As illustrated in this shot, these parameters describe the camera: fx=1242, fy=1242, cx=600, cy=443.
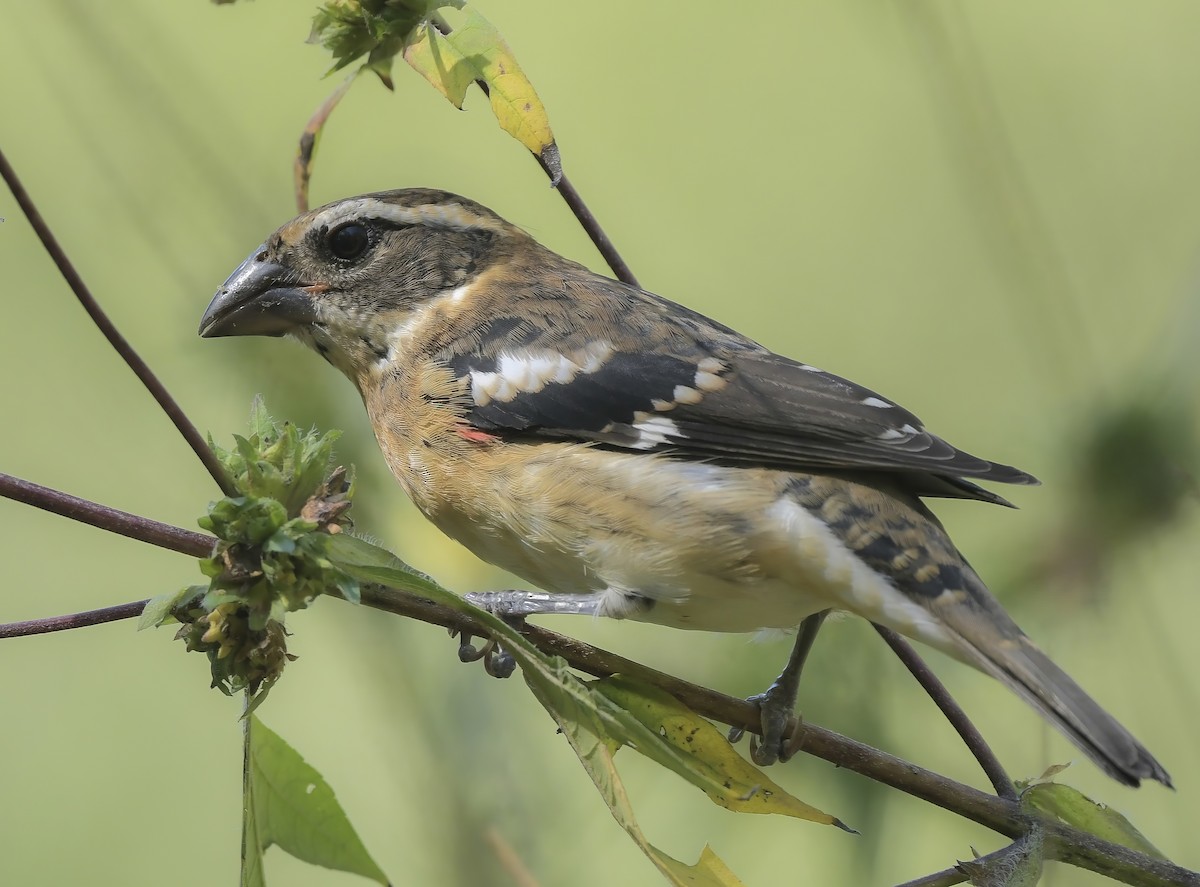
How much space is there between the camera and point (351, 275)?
3496mm

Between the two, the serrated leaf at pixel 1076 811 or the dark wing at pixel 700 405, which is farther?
the dark wing at pixel 700 405

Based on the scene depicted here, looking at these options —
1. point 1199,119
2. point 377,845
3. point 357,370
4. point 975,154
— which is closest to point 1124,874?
point 357,370

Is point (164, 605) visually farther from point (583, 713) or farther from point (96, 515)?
point (583, 713)

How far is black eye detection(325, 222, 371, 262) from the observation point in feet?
11.4

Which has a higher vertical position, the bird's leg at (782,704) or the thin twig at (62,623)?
the thin twig at (62,623)

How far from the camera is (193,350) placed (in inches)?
152

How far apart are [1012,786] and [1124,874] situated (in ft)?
0.93

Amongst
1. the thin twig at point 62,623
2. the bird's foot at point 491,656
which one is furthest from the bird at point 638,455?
the thin twig at point 62,623

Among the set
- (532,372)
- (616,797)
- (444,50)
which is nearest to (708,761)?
(616,797)

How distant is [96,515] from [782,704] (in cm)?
180

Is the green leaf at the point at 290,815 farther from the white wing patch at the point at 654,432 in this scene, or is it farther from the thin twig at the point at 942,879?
the white wing patch at the point at 654,432

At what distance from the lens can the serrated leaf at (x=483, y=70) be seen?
226cm

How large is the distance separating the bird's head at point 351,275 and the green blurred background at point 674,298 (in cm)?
16

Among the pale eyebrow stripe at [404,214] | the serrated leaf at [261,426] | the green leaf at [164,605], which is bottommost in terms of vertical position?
the green leaf at [164,605]
